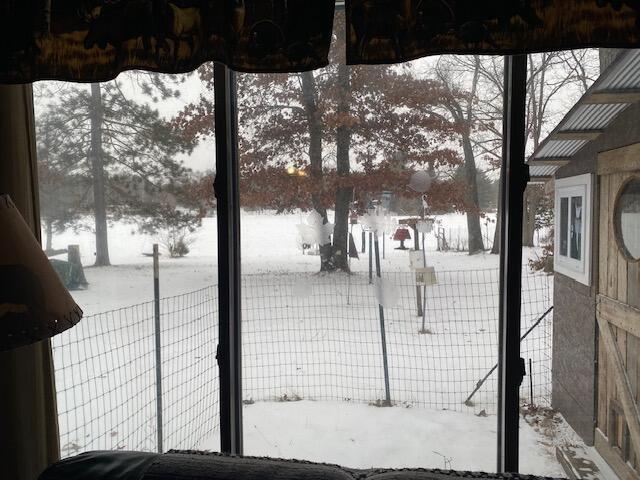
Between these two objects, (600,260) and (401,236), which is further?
(401,236)

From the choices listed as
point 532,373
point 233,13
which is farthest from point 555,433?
point 233,13

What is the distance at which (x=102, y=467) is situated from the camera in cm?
94

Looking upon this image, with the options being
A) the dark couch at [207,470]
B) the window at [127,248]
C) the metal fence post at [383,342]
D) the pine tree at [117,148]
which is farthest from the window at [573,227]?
the pine tree at [117,148]

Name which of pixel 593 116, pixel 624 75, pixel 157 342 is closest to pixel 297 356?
pixel 157 342

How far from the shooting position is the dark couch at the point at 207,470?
0.90 metres

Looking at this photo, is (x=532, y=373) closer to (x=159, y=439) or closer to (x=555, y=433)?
(x=555, y=433)

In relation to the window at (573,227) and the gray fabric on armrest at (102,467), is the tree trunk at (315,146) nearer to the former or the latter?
the window at (573,227)

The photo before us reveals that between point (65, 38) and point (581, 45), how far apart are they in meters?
1.48

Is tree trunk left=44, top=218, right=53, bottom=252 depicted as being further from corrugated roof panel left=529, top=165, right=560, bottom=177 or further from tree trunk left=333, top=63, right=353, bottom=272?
corrugated roof panel left=529, top=165, right=560, bottom=177

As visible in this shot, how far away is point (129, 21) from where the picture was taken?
141 centimetres

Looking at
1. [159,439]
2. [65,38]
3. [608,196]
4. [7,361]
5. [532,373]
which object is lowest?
[159,439]

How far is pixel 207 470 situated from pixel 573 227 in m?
1.41

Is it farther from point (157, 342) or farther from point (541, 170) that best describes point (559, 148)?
point (157, 342)

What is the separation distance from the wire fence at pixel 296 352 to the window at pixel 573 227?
100mm
